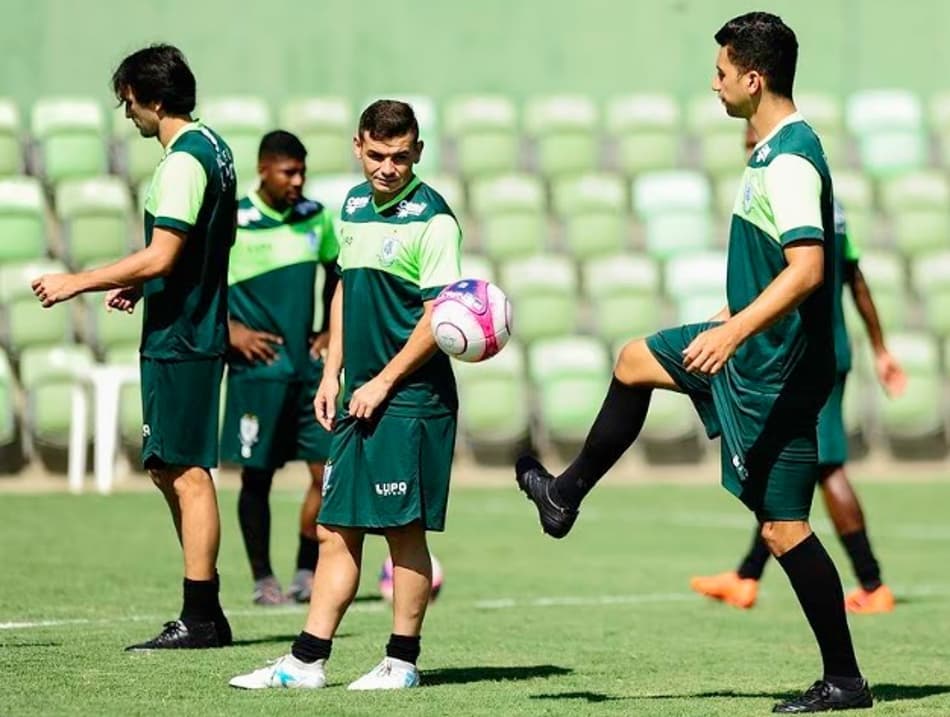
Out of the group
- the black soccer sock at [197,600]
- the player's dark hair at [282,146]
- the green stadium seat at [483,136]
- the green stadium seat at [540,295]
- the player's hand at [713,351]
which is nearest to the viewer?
the player's hand at [713,351]

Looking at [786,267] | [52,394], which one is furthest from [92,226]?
[786,267]

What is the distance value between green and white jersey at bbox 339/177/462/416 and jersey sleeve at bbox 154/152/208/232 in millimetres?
776

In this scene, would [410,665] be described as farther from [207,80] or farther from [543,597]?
[207,80]

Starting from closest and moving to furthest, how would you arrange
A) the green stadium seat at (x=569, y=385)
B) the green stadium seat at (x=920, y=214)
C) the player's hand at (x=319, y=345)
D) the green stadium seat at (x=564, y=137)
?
the player's hand at (x=319, y=345)
the green stadium seat at (x=569, y=385)
the green stadium seat at (x=920, y=214)
the green stadium seat at (x=564, y=137)

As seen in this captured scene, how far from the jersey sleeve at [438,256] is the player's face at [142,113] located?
1.44 metres

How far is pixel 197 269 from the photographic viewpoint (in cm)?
760

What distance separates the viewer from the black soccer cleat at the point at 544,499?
6727 mm

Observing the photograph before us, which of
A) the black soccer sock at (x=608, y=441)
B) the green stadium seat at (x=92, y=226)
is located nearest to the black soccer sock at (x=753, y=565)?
the black soccer sock at (x=608, y=441)

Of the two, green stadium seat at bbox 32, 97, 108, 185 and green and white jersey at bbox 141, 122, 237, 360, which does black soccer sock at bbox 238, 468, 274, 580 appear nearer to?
green and white jersey at bbox 141, 122, 237, 360

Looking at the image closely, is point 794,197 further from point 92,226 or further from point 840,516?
point 92,226

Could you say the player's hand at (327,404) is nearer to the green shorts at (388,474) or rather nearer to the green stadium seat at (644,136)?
the green shorts at (388,474)

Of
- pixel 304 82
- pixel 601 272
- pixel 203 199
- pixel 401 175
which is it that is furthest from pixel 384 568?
pixel 304 82

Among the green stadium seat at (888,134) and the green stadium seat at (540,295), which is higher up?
the green stadium seat at (888,134)

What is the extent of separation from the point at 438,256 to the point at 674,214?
12106 millimetres
